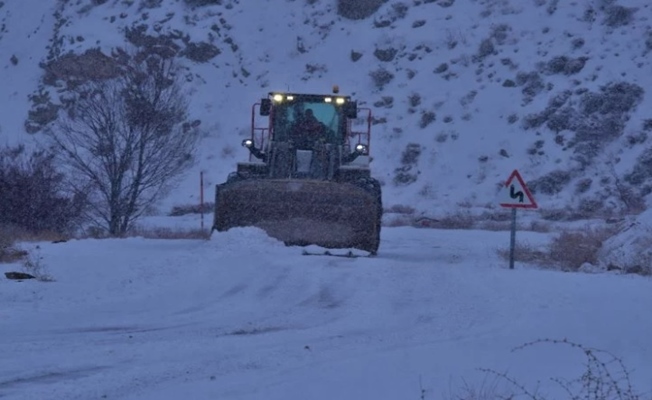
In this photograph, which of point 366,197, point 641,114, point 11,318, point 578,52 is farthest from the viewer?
point 578,52

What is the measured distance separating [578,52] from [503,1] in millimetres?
5354

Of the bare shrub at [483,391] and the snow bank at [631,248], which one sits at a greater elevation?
the snow bank at [631,248]

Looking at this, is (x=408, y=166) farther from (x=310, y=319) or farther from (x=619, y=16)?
(x=310, y=319)

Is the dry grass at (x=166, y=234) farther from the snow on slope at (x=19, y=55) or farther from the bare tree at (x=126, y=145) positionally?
the snow on slope at (x=19, y=55)

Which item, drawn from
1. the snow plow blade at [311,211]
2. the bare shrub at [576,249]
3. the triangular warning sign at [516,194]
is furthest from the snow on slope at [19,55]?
the triangular warning sign at [516,194]

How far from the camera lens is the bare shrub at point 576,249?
15.1m

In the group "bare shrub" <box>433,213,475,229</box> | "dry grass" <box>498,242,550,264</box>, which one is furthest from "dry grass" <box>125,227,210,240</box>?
"bare shrub" <box>433,213,475,229</box>

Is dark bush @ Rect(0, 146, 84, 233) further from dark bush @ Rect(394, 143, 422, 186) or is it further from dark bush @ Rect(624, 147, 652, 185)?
dark bush @ Rect(624, 147, 652, 185)

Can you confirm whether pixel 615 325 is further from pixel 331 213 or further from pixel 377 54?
pixel 377 54

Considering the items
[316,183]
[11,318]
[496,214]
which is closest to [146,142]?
[316,183]

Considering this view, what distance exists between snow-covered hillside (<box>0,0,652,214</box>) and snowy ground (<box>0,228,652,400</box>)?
16.3 m

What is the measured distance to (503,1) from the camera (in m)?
39.5

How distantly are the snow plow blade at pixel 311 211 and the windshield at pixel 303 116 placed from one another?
2.55 m

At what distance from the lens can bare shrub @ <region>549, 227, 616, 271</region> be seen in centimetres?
1513
